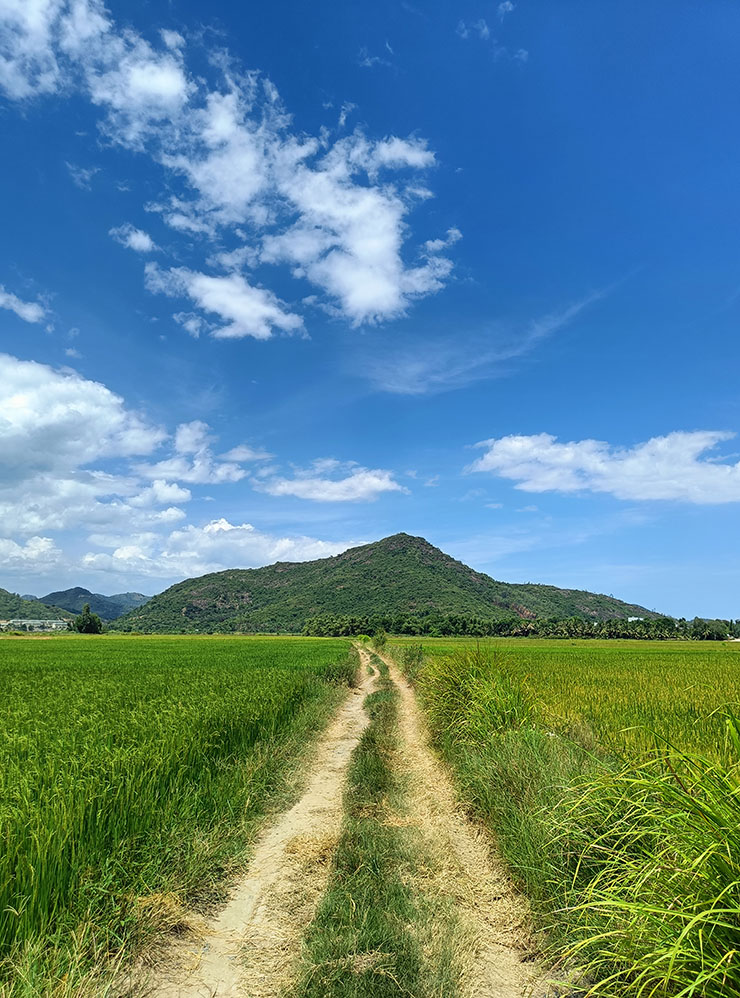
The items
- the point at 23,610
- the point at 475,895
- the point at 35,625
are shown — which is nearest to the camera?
the point at 475,895

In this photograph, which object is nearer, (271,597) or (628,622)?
(628,622)

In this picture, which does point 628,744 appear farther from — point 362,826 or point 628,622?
point 628,622

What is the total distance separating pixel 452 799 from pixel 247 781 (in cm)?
312

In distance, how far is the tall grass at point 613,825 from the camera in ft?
9.22

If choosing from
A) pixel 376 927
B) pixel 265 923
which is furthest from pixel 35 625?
pixel 376 927

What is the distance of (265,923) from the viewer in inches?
191

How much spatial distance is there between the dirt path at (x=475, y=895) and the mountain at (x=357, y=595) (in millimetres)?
109943

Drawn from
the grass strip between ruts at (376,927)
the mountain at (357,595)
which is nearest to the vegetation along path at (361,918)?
the grass strip between ruts at (376,927)

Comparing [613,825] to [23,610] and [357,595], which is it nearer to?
[357,595]

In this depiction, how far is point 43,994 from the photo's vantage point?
3352 millimetres

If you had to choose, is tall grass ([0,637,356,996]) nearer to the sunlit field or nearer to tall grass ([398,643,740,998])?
tall grass ([398,643,740,998])

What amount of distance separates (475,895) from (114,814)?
3.66 metres

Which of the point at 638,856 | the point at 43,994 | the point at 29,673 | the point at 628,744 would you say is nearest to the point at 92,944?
the point at 43,994

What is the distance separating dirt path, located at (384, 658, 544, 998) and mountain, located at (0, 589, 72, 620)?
655 ft
